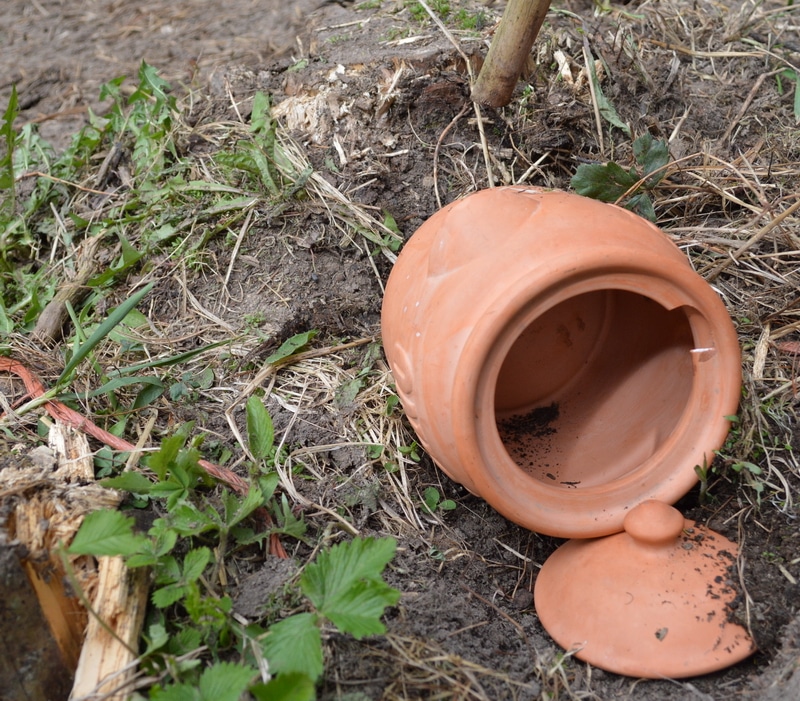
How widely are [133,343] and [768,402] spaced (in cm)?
170

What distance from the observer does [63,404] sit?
1885 millimetres

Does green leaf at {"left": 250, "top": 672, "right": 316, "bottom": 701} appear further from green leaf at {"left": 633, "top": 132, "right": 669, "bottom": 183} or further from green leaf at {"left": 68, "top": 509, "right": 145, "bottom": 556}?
green leaf at {"left": 633, "top": 132, "right": 669, "bottom": 183}

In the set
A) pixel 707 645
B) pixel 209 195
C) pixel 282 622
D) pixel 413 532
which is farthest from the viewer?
pixel 209 195

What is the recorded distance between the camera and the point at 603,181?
2.15 meters

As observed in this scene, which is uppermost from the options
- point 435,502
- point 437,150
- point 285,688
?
point 437,150

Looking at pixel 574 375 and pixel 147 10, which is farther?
pixel 147 10

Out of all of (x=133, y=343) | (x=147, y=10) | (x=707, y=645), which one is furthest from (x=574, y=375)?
(x=147, y=10)

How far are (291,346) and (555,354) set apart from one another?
720 millimetres

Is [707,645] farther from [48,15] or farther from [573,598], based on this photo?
[48,15]

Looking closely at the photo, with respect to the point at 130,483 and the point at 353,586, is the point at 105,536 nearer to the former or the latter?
the point at 130,483

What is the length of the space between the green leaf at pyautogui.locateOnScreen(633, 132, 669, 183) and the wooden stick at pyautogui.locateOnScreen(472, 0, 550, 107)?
16.1 inches

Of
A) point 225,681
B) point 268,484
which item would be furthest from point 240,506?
point 225,681

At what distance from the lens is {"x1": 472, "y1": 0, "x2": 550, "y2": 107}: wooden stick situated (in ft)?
6.79

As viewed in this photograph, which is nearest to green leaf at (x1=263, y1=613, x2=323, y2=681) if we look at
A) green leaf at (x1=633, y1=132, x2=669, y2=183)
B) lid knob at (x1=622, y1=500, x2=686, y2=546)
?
lid knob at (x1=622, y1=500, x2=686, y2=546)
